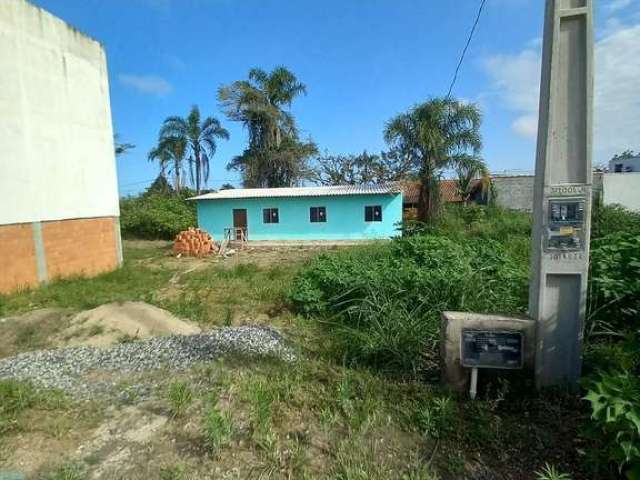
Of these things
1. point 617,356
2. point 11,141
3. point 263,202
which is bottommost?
Result: point 617,356

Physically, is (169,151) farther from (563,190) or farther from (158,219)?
(563,190)

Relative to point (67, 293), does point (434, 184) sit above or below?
above

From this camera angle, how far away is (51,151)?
8.47m

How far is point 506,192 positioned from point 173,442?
956 inches

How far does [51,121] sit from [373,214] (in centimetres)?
1269

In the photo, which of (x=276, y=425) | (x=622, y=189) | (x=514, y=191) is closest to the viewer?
(x=276, y=425)

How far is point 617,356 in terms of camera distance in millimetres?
2342

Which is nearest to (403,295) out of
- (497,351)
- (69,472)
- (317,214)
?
(497,351)

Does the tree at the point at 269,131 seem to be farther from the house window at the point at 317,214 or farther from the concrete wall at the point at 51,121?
the concrete wall at the point at 51,121

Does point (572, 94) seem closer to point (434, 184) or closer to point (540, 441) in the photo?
point (540, 441)

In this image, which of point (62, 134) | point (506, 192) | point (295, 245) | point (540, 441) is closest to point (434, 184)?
point (295, 245)

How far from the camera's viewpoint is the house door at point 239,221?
1786cm

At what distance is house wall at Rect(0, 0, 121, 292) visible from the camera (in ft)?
24.7

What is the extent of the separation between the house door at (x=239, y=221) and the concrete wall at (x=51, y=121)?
7592 millimetres
